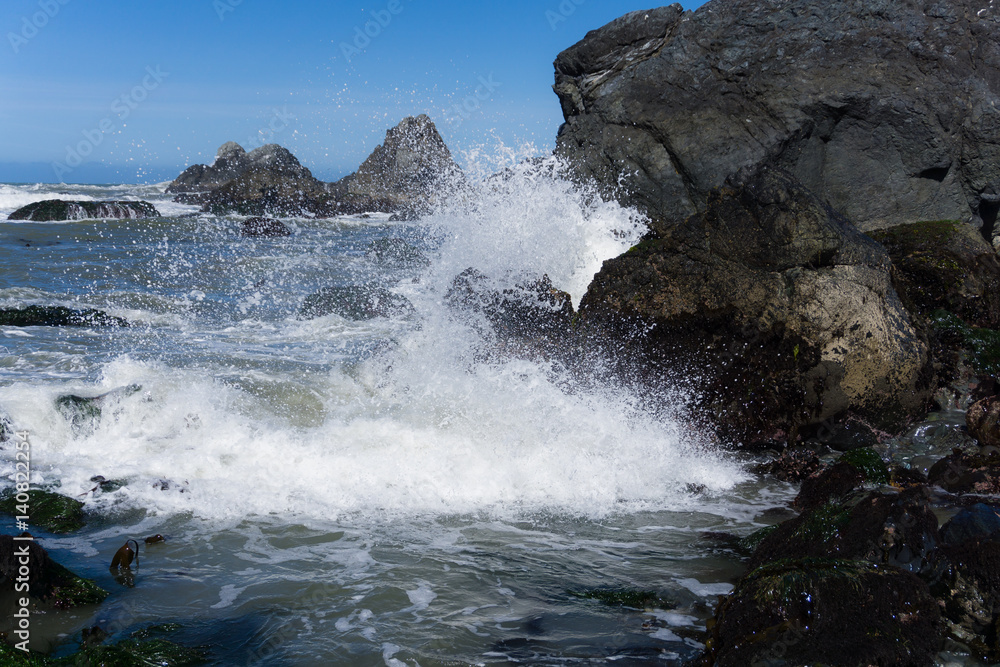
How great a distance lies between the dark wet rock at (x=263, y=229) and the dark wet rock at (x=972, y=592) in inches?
864

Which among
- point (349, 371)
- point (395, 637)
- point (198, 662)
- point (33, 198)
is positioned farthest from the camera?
point (33, 198)

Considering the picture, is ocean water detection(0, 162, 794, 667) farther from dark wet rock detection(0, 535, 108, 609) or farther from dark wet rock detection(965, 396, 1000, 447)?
dark wet rock detection(965, 396, 1000, 447)

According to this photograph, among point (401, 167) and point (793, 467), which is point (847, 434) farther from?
point (401, 167)

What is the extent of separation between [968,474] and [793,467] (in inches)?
45.1

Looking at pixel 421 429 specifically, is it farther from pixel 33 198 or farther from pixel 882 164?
pixel 33 198

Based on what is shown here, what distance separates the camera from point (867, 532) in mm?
3512

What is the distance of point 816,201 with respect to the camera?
656 cm

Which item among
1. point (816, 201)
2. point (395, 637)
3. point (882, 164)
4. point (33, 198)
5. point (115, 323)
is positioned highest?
point (33, 198)

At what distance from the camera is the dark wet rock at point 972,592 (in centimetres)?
303

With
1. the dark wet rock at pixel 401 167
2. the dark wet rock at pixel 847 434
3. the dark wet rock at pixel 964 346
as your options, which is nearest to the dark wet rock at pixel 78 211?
the dark wet rock at pixel 401 167

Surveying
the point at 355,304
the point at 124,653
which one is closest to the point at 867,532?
the point at 124,653

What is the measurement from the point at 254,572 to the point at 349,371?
4182 millimetres

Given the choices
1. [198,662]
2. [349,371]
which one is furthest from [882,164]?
[198,662]

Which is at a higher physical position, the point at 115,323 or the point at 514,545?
the point at 115,323
